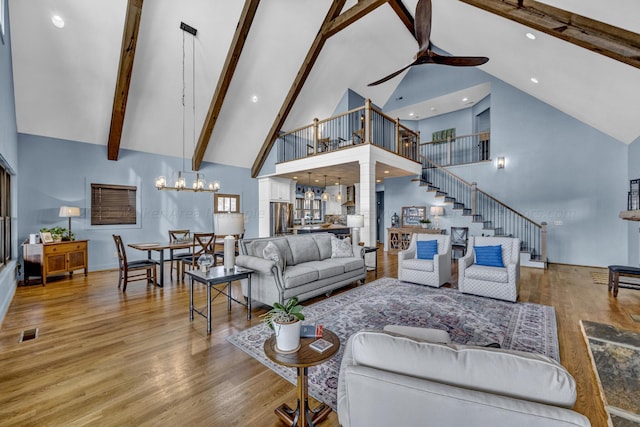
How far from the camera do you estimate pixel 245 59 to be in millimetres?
6289

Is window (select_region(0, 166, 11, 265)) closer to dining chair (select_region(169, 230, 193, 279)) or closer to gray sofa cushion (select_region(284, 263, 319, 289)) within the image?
dining chair (select_region(169, 230, 193, 279))

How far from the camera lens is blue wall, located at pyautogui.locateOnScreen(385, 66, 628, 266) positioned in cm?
640

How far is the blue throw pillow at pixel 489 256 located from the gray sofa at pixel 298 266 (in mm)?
1909

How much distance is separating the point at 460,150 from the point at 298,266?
8.06m

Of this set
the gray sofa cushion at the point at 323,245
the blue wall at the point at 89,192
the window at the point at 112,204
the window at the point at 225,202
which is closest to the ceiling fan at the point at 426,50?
the gray sofa cushion at the point at 323,245

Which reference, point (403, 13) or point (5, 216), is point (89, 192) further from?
point (403, 13)

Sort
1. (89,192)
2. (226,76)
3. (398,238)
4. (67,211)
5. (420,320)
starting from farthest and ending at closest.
A: (398,238) < (89,192) < (226,76) < (67,211) < (420,320)

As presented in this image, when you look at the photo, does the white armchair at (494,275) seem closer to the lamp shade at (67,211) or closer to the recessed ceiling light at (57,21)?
the lamp shade at (67,211)

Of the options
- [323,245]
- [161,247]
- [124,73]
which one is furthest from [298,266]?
[124,73]

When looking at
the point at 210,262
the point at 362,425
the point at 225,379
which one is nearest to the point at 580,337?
the point at 362,425

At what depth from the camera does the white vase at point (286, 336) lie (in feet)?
5.21

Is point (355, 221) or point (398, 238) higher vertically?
point (355, 221)

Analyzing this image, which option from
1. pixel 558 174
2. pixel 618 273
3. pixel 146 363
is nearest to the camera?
pixel 146 363

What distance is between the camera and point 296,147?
27.7 feet
